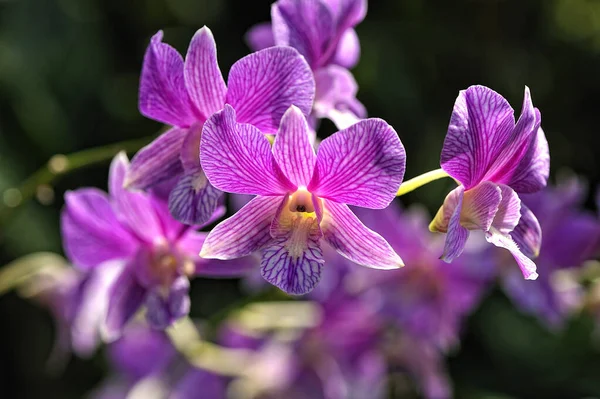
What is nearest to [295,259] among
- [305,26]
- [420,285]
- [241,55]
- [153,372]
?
[305,26]

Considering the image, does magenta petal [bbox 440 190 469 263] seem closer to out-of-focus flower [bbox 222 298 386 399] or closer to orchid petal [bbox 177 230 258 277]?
orchid petal [bbox 177 230 258 277]

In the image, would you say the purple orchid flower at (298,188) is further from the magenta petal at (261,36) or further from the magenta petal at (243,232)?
the magenta petal at (261,36)

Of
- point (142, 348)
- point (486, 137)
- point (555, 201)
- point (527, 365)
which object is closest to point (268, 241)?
point (486, 137)

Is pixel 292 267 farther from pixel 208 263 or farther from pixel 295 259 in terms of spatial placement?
pixel 208 263

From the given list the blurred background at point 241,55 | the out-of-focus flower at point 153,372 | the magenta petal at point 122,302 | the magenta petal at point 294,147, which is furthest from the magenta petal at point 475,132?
the blurred background at point 241,55

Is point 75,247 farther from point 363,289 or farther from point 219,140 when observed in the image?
point 363,289
